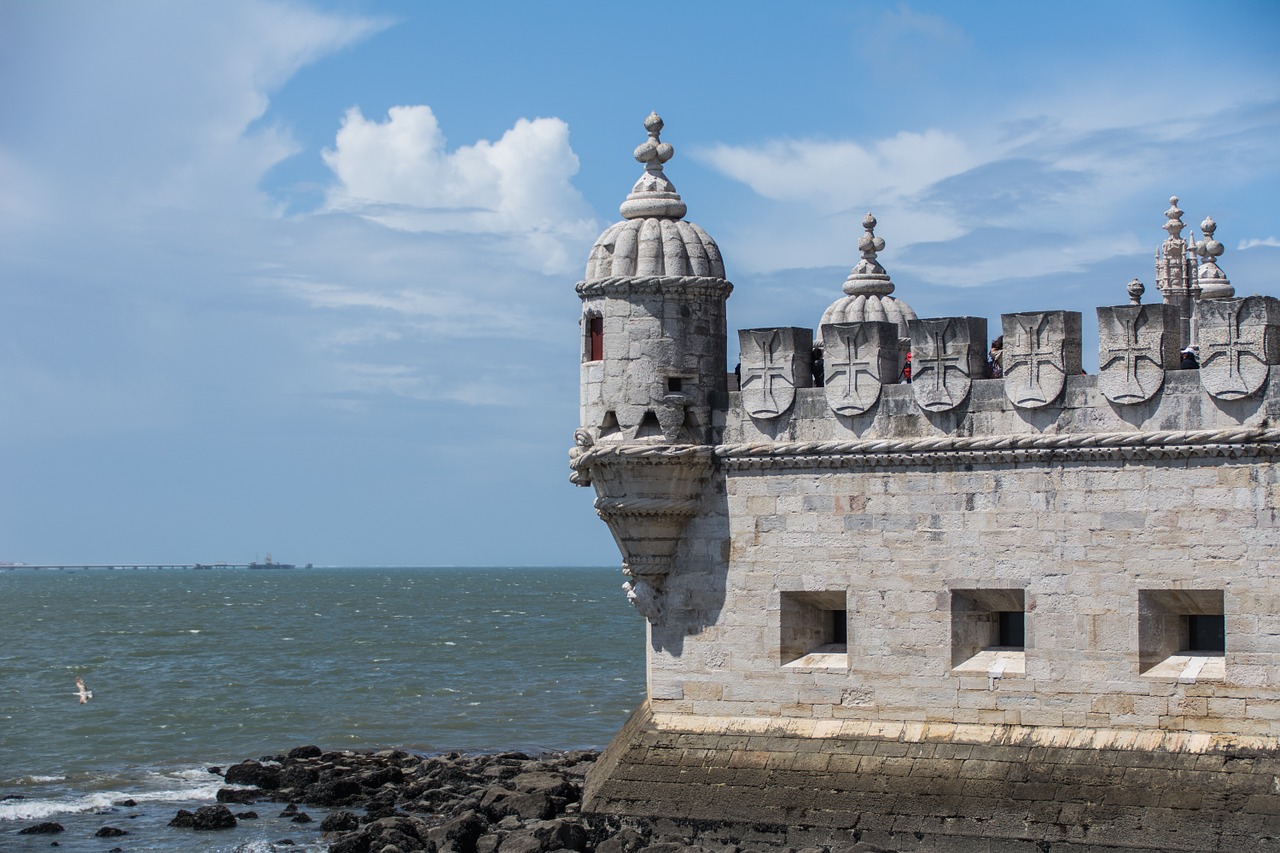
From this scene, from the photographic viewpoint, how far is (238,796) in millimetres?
29172

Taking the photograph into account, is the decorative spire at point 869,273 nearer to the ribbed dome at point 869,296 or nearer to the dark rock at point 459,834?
the ribbed dome at point 869,296

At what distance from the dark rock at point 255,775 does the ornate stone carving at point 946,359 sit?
603 inches

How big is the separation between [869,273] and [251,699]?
26915 mm

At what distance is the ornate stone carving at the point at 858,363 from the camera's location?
63.3 feet

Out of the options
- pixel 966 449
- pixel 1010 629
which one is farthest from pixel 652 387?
pixel 1010 629

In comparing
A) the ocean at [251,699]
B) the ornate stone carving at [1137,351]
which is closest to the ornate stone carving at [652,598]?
the ornate stone carving at [1137,351]

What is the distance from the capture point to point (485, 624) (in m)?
83.9

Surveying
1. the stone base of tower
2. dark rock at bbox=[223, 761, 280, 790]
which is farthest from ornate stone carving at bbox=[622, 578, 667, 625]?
dark rock at bbox=[223, 761, 280, 790]

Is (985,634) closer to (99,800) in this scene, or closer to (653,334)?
(653,334)

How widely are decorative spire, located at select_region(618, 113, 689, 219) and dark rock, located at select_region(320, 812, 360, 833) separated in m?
9.89

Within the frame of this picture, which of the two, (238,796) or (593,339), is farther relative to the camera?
(238,796)

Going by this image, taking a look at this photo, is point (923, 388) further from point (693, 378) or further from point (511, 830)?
point (511, 830)

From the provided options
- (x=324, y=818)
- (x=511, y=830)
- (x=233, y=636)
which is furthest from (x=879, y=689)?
(x=233, y=636)

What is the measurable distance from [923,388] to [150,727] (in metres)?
27.3
